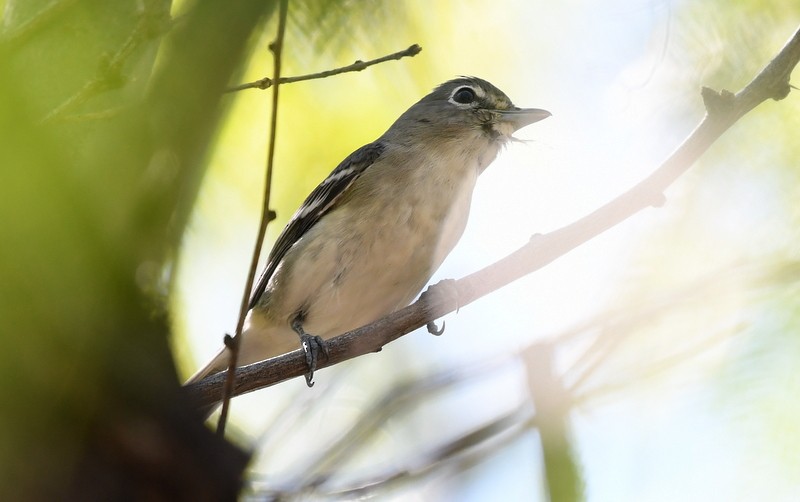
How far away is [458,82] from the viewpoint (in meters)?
5.88

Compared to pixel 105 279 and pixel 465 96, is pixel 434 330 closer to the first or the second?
pixel 465 96

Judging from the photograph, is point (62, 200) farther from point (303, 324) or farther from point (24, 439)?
point (303, 324)

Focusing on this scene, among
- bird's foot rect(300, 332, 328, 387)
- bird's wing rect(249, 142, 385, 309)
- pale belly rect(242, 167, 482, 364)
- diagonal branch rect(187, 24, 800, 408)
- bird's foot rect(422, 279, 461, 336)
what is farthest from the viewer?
bird's wing rect(249, 142, 385, 309)

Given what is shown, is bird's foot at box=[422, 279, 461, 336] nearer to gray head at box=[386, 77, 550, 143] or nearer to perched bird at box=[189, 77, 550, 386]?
perched bird at box=[189, 77, 550, 386]

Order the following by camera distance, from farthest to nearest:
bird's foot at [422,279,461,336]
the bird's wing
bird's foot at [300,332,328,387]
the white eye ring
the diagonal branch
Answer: the white eye ring, the bird's wing, bird's foot at [300,332,328,387], bird's foot at [422,279,461,336], the diagonal branch

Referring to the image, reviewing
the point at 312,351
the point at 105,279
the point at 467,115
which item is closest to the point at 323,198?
the point at 467,115

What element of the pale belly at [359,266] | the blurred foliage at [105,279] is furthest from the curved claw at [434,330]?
the blurred foliage at [105,279]

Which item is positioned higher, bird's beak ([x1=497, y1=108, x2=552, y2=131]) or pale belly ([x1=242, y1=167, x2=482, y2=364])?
bird's beak ([x1=497, y1=108, x2=552, y2=131])

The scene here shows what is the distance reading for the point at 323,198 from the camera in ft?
17.8

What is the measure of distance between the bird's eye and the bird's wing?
0.67 meters

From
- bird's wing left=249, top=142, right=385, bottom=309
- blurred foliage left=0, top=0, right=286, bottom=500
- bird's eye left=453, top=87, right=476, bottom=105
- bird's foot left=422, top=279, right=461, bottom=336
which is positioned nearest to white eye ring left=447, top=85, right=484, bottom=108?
bird's eye left=453, top=87, right=476, bottom=105

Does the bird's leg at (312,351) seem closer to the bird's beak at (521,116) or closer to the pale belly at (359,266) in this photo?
the pale belly at (359,266)

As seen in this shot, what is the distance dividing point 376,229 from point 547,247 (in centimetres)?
190

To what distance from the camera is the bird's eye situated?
5.75m
